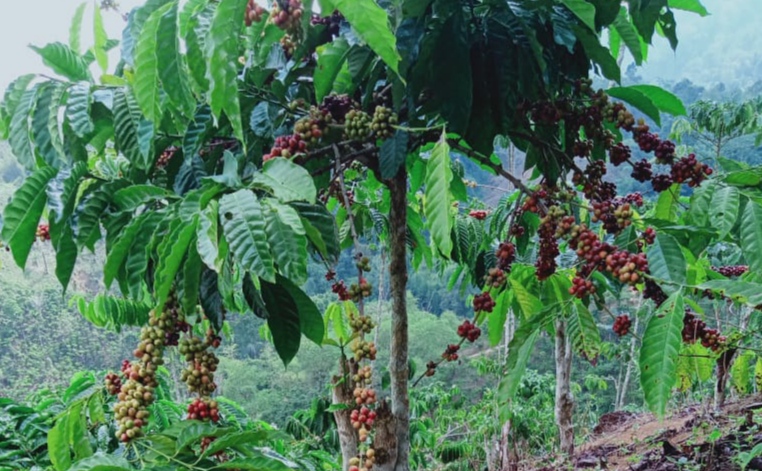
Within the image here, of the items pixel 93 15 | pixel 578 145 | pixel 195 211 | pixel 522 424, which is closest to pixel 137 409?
pixel 195 211

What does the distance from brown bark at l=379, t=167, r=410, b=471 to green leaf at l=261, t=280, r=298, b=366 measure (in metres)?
0.26

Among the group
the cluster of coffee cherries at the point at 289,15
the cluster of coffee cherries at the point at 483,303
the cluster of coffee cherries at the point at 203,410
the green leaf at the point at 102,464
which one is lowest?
the green leaf at the point at 102,464

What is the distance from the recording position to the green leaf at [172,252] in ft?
2.00

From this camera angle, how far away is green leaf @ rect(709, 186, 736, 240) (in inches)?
31.7

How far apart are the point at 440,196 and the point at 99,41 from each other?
2.13 feet

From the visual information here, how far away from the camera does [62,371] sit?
13109 mm

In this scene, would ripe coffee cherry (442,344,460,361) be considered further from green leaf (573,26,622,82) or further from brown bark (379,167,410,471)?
green leaf (573,26,622,82)

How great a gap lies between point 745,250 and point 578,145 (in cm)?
29

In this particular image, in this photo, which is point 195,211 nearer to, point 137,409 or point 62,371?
point 137,409

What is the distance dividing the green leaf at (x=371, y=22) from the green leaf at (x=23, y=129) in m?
0.50

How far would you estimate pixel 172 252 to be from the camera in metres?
0.61

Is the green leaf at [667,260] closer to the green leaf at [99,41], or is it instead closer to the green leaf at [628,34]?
the green leaf at [628,34]

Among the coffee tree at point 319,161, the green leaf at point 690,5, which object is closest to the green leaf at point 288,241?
the coffee tree at point 319,161

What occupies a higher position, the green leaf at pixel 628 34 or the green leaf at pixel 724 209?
the green leaf at pixel 628 34
